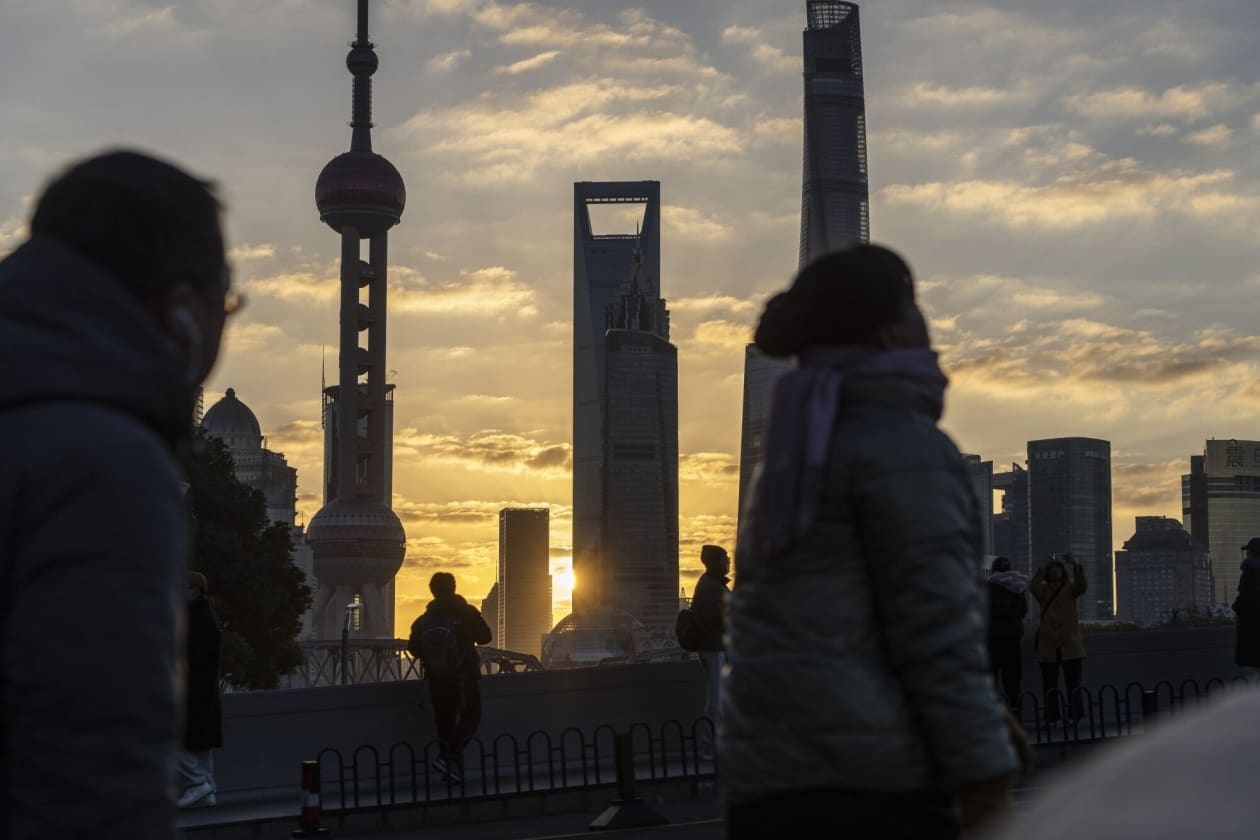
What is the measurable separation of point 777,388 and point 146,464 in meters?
1.75

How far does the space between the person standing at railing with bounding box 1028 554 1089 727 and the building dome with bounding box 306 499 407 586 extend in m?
135

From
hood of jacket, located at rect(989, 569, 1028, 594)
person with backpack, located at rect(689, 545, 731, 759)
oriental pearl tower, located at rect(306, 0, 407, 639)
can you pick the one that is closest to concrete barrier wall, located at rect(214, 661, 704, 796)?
person with backpack, located at rect(689, 545, 731, 759)

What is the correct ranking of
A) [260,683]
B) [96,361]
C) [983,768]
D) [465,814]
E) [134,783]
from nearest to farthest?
[134,783]
[96,361]
[983,768]
[465,814]
[260,683]

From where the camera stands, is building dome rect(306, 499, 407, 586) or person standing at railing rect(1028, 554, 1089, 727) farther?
building dome rect(306, 499, 407, 586)

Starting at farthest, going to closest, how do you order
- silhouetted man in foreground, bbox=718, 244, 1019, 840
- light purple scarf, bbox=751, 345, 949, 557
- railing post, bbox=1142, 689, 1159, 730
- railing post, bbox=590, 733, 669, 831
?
railing post, bbox=1142, 689, 1159, 730 → railing post, bbox=590, 733, 669, 831 → light purple scarf, bbox=751, 345, 949, 557 → silhouetted man in foreground, bbox=718, 244, 1019, 840

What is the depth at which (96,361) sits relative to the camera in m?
2.44

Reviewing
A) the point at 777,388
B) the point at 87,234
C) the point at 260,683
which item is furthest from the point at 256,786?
the point at 260,683

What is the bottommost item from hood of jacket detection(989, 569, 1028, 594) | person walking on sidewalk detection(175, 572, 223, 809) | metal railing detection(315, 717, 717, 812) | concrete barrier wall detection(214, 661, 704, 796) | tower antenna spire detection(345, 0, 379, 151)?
metal railing detection(315, 717, 717, 812)

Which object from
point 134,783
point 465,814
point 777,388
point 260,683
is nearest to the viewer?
point 134,783

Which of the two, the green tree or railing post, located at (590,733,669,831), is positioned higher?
the green tree

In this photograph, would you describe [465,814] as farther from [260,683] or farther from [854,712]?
[260,683]

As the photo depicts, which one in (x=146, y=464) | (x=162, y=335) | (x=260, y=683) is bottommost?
(x=260, y=683)

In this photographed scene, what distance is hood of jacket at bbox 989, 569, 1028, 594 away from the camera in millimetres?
19178

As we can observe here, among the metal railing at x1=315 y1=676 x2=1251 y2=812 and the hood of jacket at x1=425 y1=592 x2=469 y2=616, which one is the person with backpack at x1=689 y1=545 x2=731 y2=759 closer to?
the metal railing at x1=315 y1=676 x2=1251 y2=812
